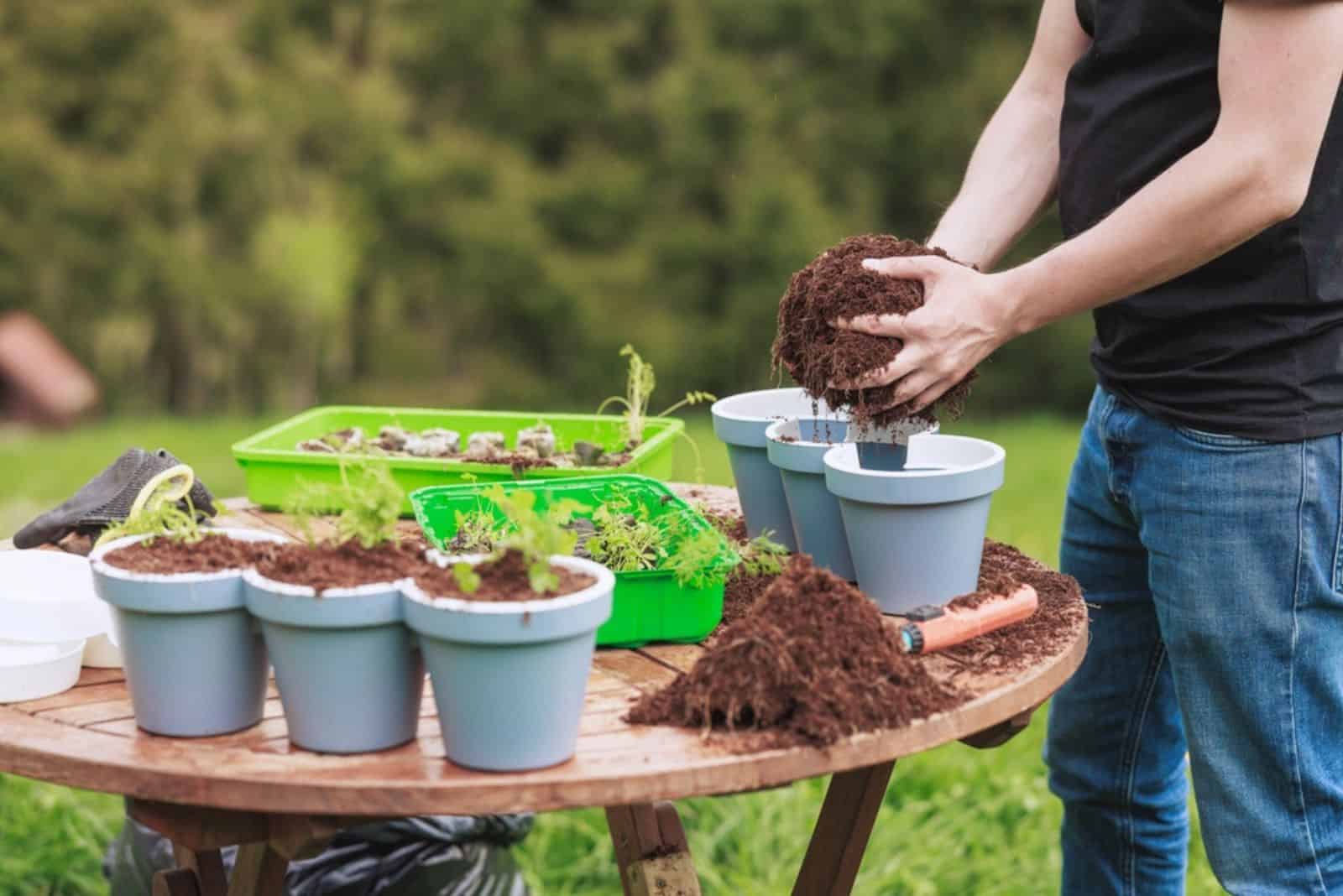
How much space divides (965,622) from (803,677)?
321 mm

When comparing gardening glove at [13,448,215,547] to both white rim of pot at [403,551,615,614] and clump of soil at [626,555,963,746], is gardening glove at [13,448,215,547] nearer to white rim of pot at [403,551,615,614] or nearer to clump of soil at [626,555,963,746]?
white rim of pot at [403,551,615,614]

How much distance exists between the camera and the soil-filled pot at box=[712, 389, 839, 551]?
196 centimetres

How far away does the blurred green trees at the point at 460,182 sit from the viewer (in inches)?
417

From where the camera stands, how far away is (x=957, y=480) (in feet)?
5.45

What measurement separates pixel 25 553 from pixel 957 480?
1060 millimetres

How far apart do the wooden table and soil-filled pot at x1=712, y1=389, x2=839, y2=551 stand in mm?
423

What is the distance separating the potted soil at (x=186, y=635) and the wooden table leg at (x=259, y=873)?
32 cm

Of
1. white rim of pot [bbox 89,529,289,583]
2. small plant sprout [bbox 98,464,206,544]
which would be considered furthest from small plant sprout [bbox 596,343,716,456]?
white rim of pot [bbox 89,529,289,583]

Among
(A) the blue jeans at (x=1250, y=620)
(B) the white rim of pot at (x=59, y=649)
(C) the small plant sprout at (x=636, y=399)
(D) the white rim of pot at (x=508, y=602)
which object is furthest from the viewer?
(C) the small plant sprout at (x=636, y=399)

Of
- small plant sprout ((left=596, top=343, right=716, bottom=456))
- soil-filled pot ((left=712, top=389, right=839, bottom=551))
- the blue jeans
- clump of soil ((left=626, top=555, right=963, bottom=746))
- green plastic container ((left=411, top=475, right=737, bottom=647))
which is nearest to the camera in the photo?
clump of soil ((left=626, top=555, right=963, bottom=746))

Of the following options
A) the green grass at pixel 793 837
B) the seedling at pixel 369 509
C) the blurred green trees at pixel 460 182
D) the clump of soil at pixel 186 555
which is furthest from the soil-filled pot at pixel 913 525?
the blurred green trees at pixel 460 182

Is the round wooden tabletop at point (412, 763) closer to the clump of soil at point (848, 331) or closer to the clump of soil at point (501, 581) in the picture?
the clump of soil at point (501, 581)

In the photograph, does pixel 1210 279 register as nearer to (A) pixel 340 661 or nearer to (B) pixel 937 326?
(B) pixel 937 326

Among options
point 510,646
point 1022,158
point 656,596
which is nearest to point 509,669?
point 510,646
